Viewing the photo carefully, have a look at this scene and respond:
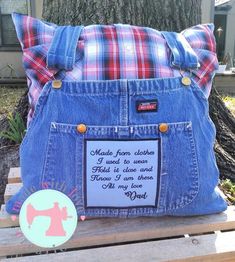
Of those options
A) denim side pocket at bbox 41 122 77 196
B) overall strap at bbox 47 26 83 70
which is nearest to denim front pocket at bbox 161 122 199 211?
denim side pocket at bbox 41 122 77 196

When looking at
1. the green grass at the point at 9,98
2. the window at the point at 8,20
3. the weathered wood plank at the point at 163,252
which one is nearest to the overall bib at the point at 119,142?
the weathered wood plank at the point at 163,252

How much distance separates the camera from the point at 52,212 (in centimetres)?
138

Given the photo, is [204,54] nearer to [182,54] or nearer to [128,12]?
[182,54]

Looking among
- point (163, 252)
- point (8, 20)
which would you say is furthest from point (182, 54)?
point (8, 20)

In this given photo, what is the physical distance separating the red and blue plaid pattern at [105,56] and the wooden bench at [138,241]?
50cm

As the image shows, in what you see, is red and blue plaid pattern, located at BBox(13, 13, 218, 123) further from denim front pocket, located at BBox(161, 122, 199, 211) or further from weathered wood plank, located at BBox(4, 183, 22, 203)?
weathered wood plank, located at BBox(4, 183, 22, 203)

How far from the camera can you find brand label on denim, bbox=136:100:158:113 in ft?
5.10

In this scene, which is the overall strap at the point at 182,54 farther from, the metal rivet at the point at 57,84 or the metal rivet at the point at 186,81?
the metal rivet at the point at 57,84

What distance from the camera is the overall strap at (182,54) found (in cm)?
162

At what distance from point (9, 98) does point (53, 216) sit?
599cm

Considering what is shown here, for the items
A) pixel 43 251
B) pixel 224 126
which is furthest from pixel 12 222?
pixel 224 126

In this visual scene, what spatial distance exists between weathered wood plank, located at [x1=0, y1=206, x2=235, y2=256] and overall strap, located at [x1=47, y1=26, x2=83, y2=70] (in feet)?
2.06

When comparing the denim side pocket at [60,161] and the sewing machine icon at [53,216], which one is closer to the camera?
the sewing machine icon at [53,216]

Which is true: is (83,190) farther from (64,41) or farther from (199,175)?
(64,41)
